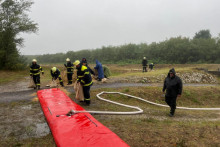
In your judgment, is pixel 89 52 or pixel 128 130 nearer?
pixel 128 130

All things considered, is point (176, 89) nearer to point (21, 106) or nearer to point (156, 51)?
point (21, 106)

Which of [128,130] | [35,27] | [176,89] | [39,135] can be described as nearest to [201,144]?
[128,130]

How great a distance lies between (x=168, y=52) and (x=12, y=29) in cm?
3009

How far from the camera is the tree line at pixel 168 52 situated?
3201 centimetres

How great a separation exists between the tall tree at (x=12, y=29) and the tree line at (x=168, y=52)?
23.4 metres

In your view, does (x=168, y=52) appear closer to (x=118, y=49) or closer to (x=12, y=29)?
(x=118, y=49)

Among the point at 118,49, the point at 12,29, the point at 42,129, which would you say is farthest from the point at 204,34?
the point at 42,129

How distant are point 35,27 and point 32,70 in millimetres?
18078

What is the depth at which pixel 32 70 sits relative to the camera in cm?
964

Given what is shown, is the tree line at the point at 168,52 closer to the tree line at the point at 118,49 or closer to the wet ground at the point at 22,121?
the tree line at the point at 118,49

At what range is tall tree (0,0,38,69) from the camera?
2317cm

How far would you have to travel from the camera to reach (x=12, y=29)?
77.7 feet

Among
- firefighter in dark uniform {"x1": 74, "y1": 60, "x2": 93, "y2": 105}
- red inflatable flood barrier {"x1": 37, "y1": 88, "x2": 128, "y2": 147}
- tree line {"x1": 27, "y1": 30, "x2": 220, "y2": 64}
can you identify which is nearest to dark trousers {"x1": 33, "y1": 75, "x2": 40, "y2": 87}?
firefighter in dark uniform {"x1": 74, "y1": 60, "x2": 93, "y2": 105}

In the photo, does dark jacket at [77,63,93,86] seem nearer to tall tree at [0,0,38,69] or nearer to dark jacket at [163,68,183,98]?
dark jacket at [163,68,183,98]
